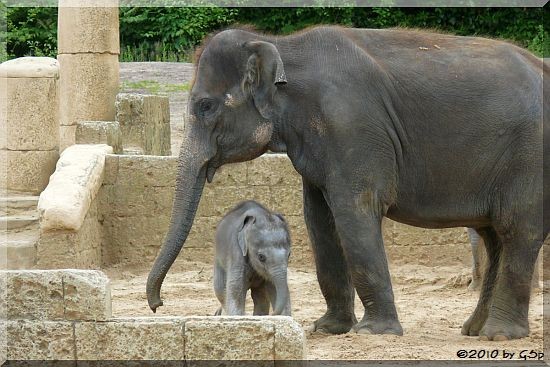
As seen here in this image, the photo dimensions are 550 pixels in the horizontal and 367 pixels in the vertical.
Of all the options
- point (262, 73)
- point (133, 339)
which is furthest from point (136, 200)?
point (133, 339)

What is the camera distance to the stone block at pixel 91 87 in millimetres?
16797

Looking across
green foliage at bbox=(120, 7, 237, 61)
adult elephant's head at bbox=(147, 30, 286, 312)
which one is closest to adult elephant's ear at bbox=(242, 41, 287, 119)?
adult elephant's head at bbox=(147, 30, 286, 312)

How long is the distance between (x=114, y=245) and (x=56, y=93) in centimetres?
177

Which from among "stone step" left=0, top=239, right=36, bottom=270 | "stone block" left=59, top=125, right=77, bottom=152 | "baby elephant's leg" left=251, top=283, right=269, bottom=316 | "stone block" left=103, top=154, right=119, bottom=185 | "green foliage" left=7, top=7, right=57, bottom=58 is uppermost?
"baby elephant's leg" left=251, top=283, right=269, bottom=316

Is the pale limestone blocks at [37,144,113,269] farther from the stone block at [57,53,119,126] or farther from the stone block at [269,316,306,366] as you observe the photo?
the stone block at [269,316,306,366]

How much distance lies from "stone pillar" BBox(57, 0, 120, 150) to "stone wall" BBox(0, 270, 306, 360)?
31.1 ft

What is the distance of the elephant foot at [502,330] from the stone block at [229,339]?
2339mm

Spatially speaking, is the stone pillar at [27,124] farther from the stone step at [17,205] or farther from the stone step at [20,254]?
the stone step at [20,254]

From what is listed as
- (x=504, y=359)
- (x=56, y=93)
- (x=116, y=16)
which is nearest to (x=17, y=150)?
(x=56, y=93)

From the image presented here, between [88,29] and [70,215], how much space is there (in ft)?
18.7

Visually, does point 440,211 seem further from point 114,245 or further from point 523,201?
point 114,245

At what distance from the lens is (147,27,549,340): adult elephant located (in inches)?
346

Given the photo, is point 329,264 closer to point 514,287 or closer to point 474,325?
point 474,325

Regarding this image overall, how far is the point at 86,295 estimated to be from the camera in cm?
729
